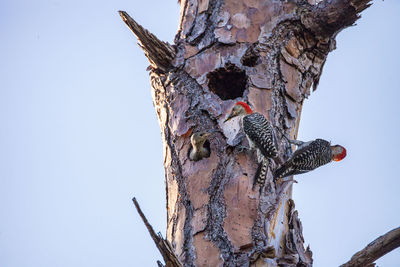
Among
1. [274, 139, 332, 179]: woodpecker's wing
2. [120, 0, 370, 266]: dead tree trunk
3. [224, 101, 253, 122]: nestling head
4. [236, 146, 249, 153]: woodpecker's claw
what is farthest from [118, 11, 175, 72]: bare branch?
[274, 139, 332, 179]: woodpecker's wing

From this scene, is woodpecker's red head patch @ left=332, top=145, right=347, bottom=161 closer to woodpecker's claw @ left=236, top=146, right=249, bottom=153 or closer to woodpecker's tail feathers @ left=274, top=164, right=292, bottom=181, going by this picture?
woodpecker's tail feathers @ left=274, top=164, right=292, bottom=181

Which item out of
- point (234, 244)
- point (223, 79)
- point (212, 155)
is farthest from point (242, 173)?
point (223, 79)

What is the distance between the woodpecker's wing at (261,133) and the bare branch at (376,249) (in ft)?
4.18

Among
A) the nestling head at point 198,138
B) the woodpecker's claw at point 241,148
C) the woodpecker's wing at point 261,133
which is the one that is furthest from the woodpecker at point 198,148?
the woodpecker's wing at point 261,133

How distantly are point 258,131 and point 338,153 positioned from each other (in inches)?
99.1

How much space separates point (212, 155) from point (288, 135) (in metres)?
0.75

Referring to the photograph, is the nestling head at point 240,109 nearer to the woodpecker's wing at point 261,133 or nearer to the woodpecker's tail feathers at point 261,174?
the woodpecker's wing at point 261,133

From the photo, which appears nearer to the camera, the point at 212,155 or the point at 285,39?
the point at 212,155

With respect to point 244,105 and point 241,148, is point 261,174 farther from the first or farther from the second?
point 244,105

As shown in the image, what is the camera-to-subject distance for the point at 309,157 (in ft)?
17.4

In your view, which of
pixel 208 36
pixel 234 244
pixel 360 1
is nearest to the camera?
pixel 234 244

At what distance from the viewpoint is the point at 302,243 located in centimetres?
365

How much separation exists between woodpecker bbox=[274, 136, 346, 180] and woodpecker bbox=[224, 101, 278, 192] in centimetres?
17

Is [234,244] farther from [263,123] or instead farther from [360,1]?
[360,1]
